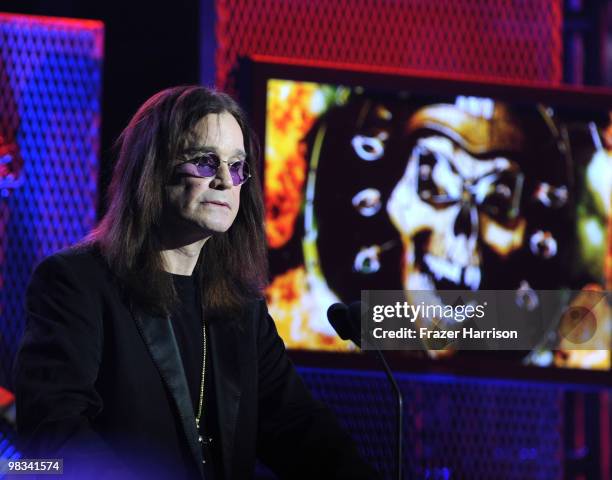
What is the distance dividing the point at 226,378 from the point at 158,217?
1.37ft

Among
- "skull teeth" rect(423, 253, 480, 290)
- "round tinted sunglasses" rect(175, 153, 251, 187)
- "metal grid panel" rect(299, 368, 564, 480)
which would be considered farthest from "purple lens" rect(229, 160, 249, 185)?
"skull teeth" rect(423, 253, 480, 290)

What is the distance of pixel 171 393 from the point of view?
2.32 metres

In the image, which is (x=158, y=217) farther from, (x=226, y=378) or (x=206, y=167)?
(x=226, y=378)

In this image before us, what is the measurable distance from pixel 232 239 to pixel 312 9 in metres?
1.52

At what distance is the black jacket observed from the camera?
2.12 m

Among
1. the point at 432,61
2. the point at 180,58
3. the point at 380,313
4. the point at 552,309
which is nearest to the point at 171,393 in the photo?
the point at 380,313

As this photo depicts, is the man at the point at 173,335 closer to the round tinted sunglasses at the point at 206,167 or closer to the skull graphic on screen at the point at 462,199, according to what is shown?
the round tinted sunglasses at the point at 206,167

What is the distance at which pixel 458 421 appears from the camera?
12.8 ft

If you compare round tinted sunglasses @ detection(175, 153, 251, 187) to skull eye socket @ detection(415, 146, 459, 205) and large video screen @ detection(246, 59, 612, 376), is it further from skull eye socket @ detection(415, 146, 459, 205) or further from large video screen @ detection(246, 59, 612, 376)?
skull eye socket @ detection(415, 146, 459, 205)

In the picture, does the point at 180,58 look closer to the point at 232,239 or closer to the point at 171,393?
the point at 232,239

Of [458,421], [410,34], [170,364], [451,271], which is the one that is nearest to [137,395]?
[170,364]

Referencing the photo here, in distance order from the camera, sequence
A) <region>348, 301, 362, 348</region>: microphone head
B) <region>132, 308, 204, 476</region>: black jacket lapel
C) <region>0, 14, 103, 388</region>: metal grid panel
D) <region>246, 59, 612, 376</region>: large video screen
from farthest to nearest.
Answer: <region>246, 59, 612, 376</region>: large video screen < <region>0, 14, 103, 388</region>: metal grid panel < <region>348, 301, 362, 348</region>: microphone head < <region>132, 308, 204, 476</region>: black jacket lapel

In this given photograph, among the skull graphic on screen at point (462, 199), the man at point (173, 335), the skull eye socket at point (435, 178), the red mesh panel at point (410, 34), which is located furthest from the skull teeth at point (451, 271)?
the man at point (173, 335)

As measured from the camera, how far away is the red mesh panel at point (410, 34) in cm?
390
